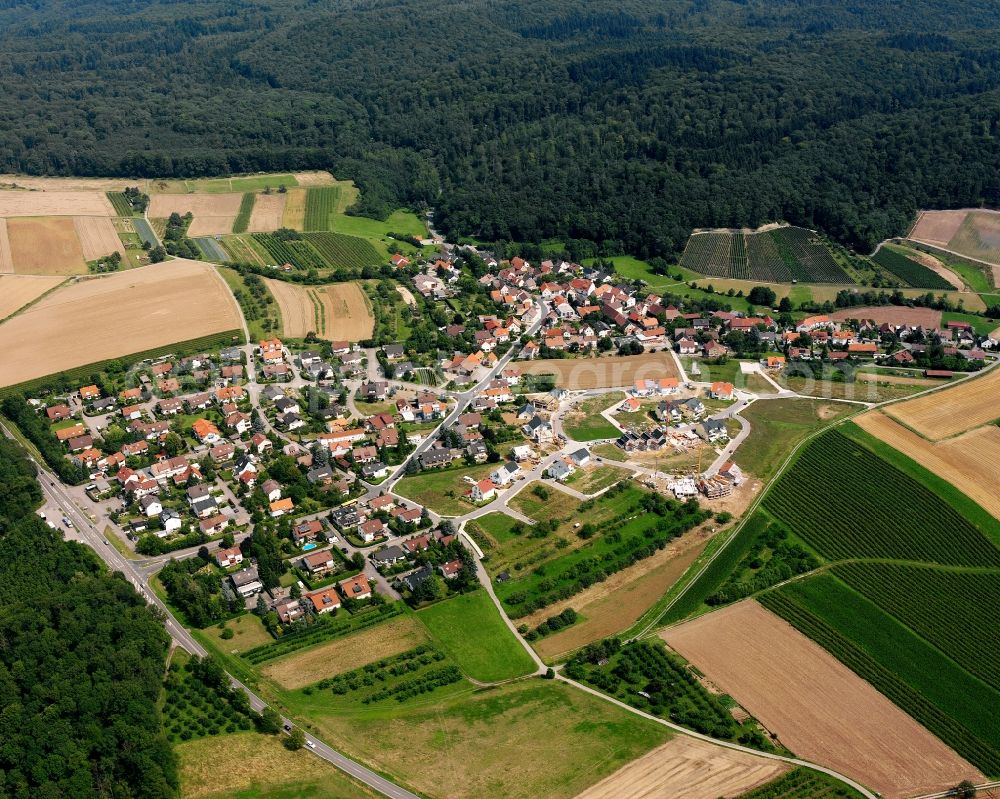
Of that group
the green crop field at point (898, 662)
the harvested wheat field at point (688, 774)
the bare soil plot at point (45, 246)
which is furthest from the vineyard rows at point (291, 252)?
the harvested wheat field at point (688, 774)

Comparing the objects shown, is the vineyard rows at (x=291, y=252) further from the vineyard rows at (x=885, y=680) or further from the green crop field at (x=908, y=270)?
the vineyard rows at (x=885, y=680)

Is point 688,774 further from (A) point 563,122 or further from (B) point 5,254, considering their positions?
(A) point 563,122

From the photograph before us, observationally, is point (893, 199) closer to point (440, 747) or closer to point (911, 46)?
point (911, 46)

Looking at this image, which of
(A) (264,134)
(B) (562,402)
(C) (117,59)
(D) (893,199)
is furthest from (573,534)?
(C) (117,59)

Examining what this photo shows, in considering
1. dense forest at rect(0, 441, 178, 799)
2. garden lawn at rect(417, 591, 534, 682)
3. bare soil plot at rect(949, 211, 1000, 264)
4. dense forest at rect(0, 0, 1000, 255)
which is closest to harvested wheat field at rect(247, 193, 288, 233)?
dense forest at rect(0, 0, 1000, 255)

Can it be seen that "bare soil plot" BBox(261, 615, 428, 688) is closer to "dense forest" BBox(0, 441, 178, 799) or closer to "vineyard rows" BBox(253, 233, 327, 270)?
"dense forest" BBox(0, 441, 178, 799)

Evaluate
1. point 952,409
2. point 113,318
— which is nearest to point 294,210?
point 113,318
